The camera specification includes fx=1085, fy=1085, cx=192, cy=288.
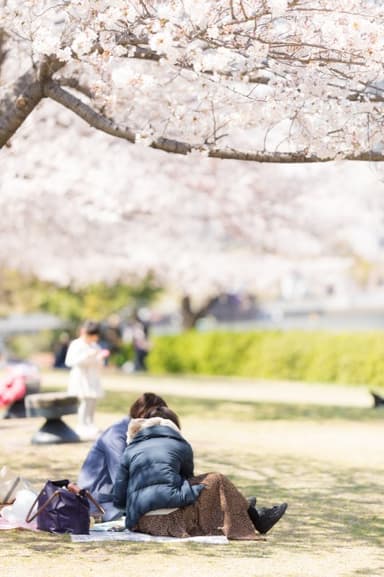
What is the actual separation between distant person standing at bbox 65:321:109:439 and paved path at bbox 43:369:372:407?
906 centimetres

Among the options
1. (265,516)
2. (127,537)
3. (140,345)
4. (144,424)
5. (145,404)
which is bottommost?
(127,537)

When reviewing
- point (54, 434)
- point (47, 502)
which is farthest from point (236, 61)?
point (54, 434)

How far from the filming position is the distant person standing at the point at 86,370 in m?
14.2

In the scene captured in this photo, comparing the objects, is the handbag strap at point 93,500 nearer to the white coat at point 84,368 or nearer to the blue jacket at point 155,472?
the blue jacket at point 155,472

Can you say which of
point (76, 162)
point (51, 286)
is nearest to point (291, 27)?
point (76, 162)

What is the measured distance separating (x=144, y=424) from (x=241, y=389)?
19.3 meters

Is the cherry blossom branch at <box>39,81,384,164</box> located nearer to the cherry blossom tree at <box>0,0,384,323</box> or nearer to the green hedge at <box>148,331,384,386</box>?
the cherry blossom tree at <box>0,0,384,323</box>

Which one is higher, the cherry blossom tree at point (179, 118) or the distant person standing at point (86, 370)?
the cherry blossom tree at point (179, 118)

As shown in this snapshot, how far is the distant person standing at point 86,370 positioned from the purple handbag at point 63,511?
565 centimetres

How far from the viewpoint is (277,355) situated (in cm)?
3284

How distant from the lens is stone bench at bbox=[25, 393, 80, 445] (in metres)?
13.2

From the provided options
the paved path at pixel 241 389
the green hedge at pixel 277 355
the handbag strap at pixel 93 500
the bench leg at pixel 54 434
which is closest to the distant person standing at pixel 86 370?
the bench leg at pixel 54 434

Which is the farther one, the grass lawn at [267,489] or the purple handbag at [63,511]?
the purple handbag at [63,511]

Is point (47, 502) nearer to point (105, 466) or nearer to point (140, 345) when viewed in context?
point (105, 466)
